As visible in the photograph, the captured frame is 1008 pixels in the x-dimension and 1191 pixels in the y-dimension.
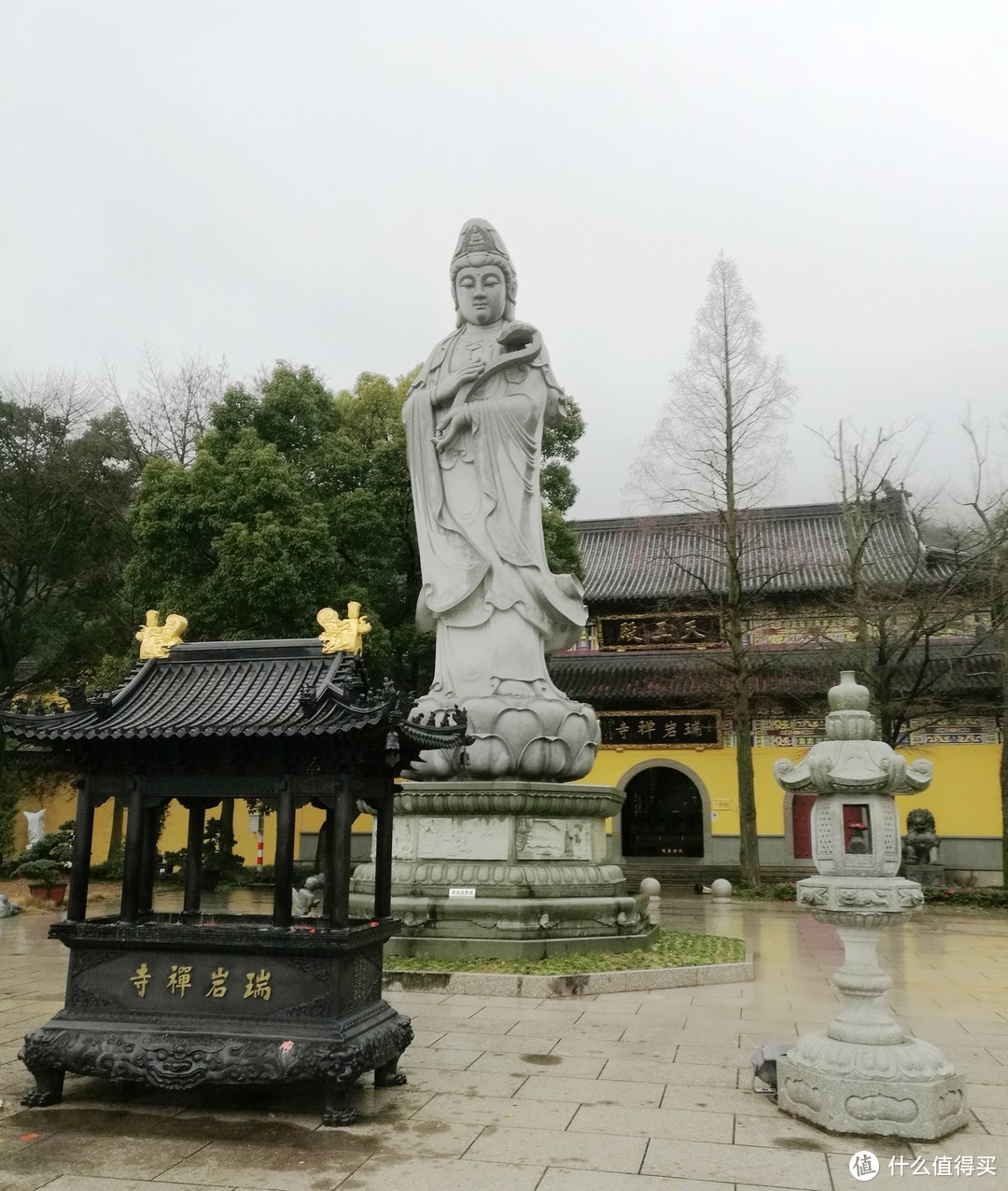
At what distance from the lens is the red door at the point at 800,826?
79.4ft

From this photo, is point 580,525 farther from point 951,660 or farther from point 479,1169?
point 479,1169

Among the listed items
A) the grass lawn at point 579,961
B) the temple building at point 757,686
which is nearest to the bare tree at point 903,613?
the temple building at point 757,686

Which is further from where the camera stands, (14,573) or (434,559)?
(14,573)

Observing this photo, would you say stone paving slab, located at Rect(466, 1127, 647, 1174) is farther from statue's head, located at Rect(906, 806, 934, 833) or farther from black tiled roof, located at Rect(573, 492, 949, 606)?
statue's head, located at Rect(906, 806, 934, 833)

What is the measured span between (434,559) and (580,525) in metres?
20.2

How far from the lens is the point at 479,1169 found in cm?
414

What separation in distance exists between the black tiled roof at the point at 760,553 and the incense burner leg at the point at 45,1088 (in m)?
18.2

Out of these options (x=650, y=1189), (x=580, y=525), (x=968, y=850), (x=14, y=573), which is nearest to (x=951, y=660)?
(x=968, y=850)

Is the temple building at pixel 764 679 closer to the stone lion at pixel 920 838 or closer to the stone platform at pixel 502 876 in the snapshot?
the stone lion at pixel 920 838

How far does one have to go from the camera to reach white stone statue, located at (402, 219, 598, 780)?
10.3 meters

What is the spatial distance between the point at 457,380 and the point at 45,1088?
8.12 m

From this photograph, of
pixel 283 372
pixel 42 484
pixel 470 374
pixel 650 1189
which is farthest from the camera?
pixel 42 484

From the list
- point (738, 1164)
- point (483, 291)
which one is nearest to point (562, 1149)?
point (738, 1164)

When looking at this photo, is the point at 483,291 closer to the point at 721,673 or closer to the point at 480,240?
the point at 480,240
